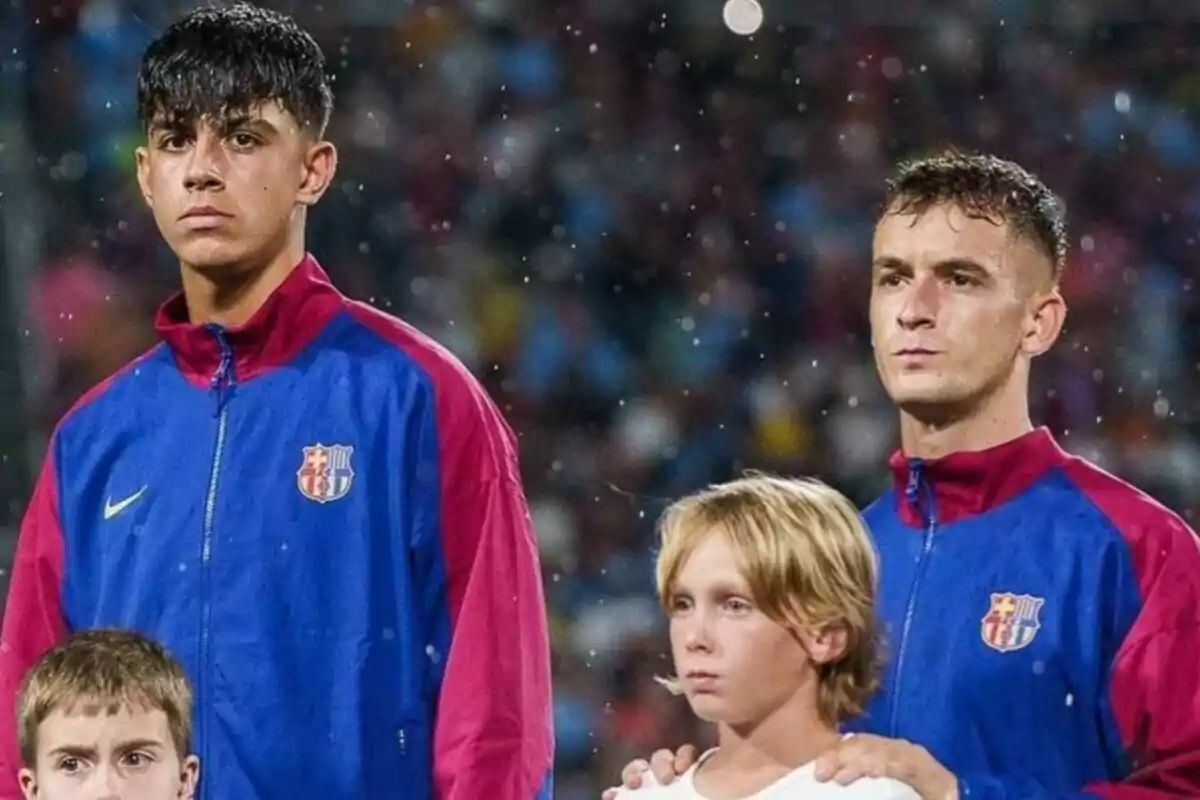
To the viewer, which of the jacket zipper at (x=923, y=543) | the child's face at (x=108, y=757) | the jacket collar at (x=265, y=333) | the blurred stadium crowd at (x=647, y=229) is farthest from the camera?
the blurred stadium crowd at (x=647, y=229)

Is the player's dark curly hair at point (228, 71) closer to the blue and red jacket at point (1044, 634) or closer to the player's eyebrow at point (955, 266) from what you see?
the player's eyebrow at point (955, 266)

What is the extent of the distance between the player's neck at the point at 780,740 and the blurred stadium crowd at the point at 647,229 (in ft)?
12.6

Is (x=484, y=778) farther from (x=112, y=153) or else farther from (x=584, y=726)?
(x=112, y=153)

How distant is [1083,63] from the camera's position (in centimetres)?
789

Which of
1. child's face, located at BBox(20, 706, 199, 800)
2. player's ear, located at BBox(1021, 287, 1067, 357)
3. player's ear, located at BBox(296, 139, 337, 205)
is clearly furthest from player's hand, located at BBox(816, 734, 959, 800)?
player's ear, located at BBox(296, 139, 337, 205)

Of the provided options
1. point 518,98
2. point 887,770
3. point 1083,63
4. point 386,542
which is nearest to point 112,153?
point 518,98

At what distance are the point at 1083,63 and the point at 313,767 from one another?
5574 millimetres

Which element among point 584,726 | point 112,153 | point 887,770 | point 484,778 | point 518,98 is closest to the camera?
point 887,770

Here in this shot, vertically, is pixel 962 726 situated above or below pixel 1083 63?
below

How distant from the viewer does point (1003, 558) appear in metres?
2.96

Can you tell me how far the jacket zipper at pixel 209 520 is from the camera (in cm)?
290

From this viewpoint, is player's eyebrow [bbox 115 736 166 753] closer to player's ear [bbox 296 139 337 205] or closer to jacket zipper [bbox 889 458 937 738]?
player's ear [bbox 296 139 337 205]

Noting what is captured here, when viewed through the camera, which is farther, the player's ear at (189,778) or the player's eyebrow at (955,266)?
Answer: the player's eyebrow at (955,266)

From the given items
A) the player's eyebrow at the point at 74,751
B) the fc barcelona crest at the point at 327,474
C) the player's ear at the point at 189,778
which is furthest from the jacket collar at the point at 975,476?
the player's eyebrow at the point at 74,751
